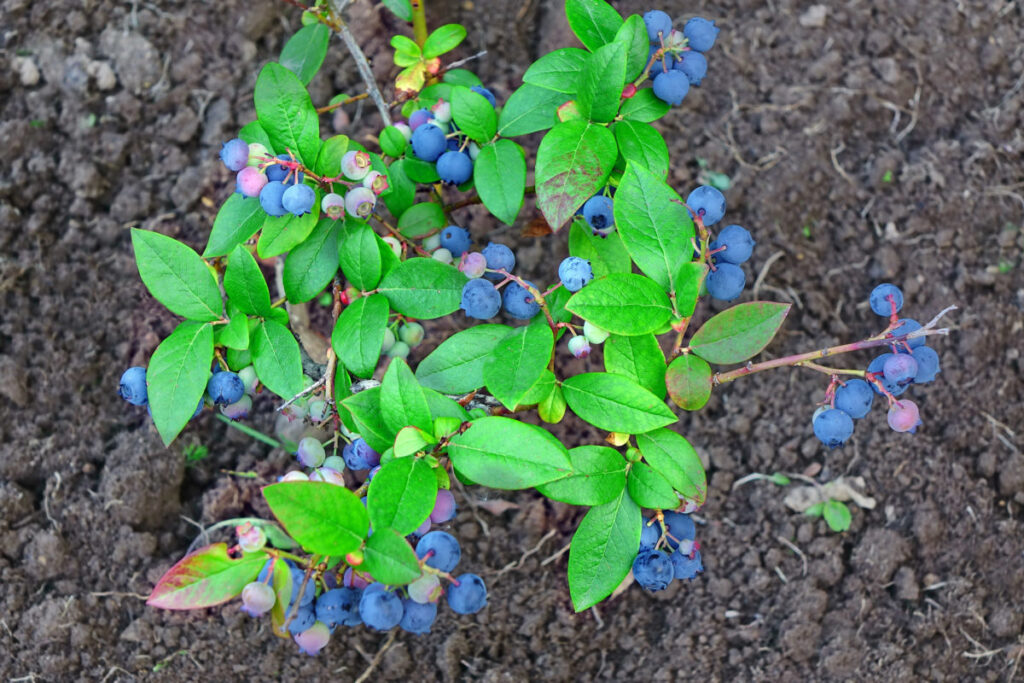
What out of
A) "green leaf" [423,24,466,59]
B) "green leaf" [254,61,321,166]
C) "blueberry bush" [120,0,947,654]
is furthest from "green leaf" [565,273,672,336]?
"green leaf" [423,24,466,59]

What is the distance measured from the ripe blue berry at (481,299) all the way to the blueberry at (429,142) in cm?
31

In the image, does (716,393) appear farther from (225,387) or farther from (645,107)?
(225,387)

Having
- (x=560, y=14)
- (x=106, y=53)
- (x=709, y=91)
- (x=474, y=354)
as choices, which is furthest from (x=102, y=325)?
(x=709, y=91)

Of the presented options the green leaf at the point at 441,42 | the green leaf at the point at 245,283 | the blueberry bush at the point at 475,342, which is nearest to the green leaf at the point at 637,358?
the blueberry bush at the point at 475,342

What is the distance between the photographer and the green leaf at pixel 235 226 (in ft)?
5.09

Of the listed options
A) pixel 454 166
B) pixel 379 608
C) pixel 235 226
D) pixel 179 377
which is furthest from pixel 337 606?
pixel 454 166

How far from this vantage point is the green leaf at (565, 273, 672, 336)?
1.36 meters

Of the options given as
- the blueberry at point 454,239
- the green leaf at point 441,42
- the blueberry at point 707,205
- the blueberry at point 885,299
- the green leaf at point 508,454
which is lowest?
the blueberry at point 885,299

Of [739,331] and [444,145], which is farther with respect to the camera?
[444,145]

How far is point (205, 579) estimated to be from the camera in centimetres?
132

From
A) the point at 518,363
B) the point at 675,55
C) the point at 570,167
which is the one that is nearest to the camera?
the point at 518,363

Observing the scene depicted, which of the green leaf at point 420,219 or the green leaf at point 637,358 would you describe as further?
the green leaf at point 420,219

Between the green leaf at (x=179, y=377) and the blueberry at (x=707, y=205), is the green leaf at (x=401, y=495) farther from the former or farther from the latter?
the blueberry at (x=707, y=205)

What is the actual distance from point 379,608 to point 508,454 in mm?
300
